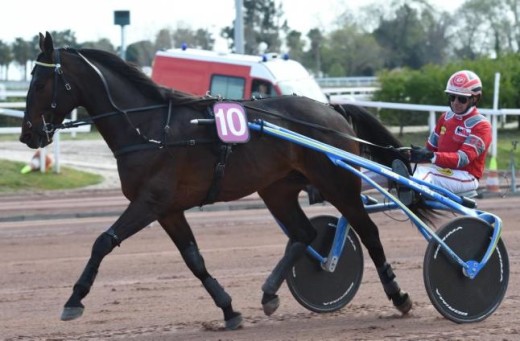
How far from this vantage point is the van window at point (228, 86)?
2036 centimetres

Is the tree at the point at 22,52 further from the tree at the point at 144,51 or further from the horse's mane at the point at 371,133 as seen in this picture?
the horse's mane at the point at 371,133

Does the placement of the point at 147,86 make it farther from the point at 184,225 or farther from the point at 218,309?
the point at 218,309

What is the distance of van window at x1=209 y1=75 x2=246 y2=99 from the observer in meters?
20.4

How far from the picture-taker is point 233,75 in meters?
20.4

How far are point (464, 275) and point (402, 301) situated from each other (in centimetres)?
47

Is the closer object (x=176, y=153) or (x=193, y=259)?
(x=176, y=153)

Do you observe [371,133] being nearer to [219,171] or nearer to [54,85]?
[219,171]

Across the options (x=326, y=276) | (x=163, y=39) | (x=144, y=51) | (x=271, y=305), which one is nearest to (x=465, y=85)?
(x=326, y=276)

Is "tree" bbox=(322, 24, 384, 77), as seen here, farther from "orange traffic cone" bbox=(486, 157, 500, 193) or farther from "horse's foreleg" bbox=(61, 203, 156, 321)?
"horse's foreleg" bbox=(61, 203, 156, 321)

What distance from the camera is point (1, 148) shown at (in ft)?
66.7

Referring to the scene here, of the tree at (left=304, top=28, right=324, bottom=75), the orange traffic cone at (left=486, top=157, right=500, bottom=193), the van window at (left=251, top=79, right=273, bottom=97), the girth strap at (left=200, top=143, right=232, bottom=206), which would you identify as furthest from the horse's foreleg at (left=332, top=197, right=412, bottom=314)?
the tree at (left=304, top=28, right=324, bottom=75)

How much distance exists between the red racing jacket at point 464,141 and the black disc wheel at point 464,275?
384 mm

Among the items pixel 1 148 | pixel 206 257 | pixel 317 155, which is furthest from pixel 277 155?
pixel 1 148

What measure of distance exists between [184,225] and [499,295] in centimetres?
205
